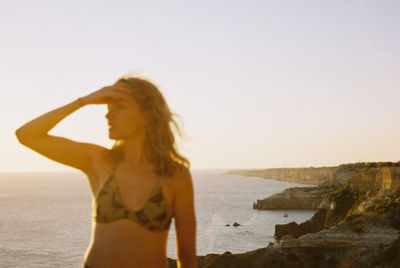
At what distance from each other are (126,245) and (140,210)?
160 mm

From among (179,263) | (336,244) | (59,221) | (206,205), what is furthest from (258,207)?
(179,263)

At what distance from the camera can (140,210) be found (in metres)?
2.40

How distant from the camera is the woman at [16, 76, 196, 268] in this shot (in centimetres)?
241

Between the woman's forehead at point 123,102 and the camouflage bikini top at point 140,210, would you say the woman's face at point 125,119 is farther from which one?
the camouflage bikini top at point 140,210

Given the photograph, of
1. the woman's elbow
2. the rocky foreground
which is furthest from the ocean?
the woman's elbow

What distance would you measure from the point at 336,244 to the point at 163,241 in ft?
96.6

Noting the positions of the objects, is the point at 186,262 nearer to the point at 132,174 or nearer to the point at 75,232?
the point at 132,174

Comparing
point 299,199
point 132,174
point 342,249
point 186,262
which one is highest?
point 132,174

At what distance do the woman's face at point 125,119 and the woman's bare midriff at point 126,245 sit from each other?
0.23m

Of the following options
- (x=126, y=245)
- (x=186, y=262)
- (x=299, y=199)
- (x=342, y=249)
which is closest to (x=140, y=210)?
(x=126, y=245)

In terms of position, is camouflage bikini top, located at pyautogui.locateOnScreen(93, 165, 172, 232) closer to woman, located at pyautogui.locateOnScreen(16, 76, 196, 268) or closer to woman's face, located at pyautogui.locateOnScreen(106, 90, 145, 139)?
woman, located at pyautogui.locateOnScreen(16, 76, 196, 268)

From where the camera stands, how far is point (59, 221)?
8819 centimetres

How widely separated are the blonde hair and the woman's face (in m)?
0.03

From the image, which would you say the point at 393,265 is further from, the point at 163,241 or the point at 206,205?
the point at 206,205
